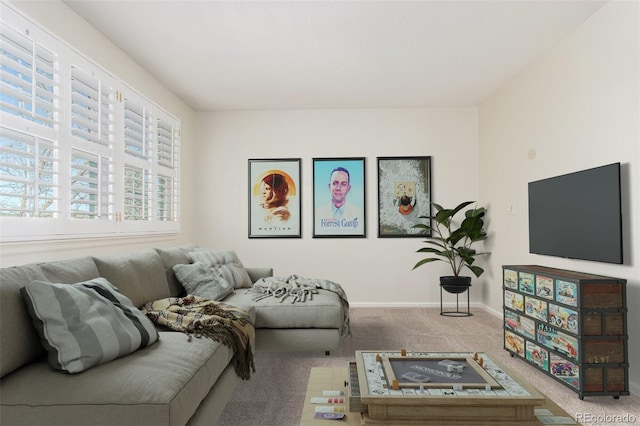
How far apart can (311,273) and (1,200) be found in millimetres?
3864

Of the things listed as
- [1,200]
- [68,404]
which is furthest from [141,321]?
[1,200]

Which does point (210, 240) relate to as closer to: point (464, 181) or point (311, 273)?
point (311, 273)

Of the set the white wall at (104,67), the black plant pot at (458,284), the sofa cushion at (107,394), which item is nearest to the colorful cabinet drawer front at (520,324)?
the black plant pot at (458,284)

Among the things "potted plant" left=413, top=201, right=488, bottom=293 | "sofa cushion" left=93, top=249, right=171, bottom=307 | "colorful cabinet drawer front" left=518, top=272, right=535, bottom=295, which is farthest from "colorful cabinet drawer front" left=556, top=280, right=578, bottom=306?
"sofa cushion" left=93, top=249, right=171, bottom=307

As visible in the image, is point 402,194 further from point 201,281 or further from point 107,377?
point 107,377

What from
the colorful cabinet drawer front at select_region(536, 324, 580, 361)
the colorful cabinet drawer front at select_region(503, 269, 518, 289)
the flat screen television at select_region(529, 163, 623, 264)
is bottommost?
the colorful cabinet drawer front at select_region(536, 324, 580, 361)

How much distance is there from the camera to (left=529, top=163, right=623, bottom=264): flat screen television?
3.01 meters

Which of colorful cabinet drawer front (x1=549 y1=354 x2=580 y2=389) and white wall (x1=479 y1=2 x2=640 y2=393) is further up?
white wall (x1=479 y1=2 x2=640 y2=393)

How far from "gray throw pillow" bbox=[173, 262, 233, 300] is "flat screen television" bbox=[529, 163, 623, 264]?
276cm

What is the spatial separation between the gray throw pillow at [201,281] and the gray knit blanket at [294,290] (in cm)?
30

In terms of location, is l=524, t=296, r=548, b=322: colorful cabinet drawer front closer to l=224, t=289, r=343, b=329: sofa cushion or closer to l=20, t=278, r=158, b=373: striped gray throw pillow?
l=224, t=289, r=343, b=329: sofa cushion

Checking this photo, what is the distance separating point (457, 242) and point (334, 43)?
304 centimetres

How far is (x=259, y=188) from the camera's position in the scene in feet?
19.5

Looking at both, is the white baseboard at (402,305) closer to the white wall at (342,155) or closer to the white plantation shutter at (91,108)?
the white wall at (342,155)
